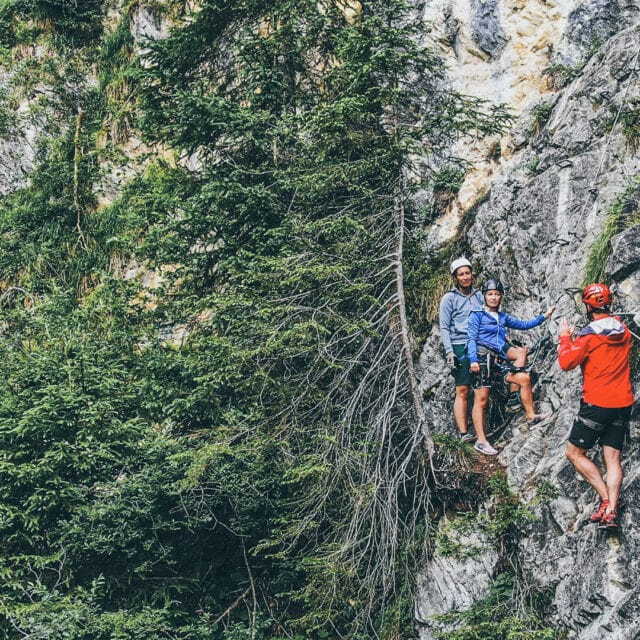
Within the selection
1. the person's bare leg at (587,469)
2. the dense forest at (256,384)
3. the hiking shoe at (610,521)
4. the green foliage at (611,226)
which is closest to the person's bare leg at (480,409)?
the dense forest at (256,384)

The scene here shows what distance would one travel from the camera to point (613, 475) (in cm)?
557

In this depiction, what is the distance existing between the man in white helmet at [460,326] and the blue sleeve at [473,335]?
23 centimetres


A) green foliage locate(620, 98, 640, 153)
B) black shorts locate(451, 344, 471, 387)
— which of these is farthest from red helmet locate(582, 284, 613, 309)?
green foliage locate(620, 98, 640, 153)

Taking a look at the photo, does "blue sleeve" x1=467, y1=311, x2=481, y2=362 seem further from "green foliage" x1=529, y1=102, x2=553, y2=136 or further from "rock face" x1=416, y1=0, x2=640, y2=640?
"green foliage" x1=529, y1=102, x2=553, y2=136

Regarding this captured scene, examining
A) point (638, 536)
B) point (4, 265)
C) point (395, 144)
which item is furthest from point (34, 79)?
point (638, 536)

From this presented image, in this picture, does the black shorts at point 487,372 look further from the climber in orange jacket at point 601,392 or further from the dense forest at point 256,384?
the climber in orange jacket at point 601,392

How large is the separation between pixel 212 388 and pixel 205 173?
11.6ft

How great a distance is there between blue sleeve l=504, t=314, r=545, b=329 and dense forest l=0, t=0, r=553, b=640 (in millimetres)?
1313

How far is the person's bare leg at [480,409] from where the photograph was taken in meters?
7.48

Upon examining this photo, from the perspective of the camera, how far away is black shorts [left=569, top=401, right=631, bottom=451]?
5680 mm

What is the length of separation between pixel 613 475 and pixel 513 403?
2.36 meters

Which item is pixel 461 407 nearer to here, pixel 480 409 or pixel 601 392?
pixel 480 409

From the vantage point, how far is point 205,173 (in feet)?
34.4

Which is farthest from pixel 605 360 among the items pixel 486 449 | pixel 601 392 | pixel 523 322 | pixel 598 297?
pixel 486 449
